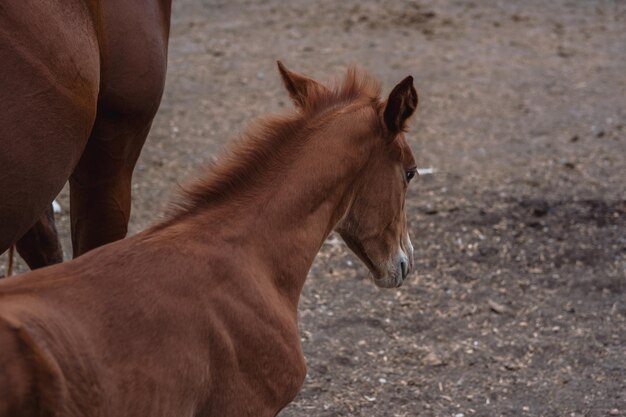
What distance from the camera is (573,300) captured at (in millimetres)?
4762

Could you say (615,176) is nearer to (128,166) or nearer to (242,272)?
(128,166)

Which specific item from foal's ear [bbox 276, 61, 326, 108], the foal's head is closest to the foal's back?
the foal's head

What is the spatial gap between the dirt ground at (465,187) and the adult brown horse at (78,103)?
1.18ft

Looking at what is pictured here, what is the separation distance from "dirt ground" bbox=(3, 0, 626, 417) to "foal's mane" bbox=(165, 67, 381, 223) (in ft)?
0.41

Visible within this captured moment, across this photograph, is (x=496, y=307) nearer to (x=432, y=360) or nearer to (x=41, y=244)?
(x=432, y=360)

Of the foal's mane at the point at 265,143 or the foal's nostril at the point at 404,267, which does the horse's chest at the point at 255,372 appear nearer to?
the foal's mane at the point at 265,143

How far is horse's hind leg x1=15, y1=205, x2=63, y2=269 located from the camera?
12.4 feet

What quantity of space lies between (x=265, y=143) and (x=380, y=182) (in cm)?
37

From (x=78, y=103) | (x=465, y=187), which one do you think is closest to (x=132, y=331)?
(x=78, y=103)

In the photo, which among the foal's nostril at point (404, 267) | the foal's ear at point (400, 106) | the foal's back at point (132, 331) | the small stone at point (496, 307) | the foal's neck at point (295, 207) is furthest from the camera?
the small stone at point (496, 307)

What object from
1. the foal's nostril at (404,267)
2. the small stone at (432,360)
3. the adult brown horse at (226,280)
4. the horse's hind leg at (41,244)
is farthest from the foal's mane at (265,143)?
the small stone at (432,360)

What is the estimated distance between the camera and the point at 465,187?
5.88 m

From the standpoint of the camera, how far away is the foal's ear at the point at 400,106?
285 centimetres

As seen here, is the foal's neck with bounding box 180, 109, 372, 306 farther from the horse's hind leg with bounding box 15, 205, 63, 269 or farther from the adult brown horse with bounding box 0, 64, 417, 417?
the horse's hind leg with bounding box 15, 205, 63, 269
